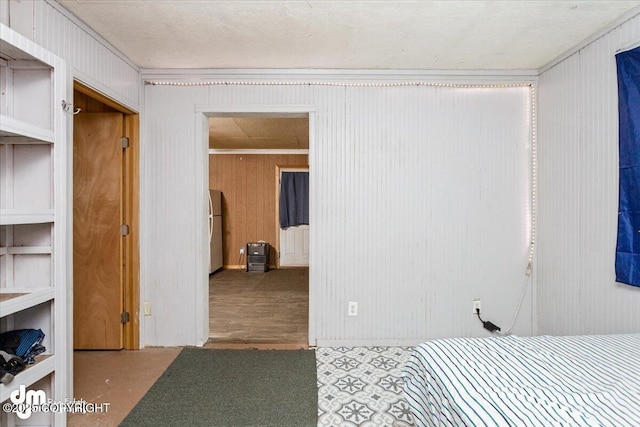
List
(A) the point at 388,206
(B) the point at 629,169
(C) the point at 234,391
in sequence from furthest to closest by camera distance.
A: (A) the point at 388,206 → (C) the point at 234,391 → (B) the point at 629,169

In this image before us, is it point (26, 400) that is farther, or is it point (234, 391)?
point (234, 391)

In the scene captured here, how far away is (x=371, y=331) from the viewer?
2.90 meters

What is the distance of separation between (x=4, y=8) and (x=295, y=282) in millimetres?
4567

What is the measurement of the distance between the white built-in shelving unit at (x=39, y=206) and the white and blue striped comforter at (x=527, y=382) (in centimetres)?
179

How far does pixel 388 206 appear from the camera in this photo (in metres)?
2.92

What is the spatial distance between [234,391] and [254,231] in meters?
4.90

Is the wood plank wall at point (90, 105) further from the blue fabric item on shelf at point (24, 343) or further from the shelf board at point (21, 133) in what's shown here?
the blue fabric item on shelf at point (24, 343)

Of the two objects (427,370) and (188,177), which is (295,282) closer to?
(188,177)

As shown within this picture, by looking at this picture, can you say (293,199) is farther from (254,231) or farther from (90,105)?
(90,105)

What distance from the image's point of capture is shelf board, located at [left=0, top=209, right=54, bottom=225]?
4.55ft

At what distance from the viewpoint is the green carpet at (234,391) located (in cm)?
186

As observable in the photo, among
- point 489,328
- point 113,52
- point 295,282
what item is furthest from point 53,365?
point 295,282

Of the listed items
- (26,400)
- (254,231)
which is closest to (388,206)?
(26,400)

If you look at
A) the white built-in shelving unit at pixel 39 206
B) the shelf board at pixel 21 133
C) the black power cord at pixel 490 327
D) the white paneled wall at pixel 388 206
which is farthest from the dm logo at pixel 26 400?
the black power cord at pixel 490 327
